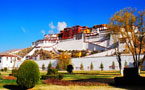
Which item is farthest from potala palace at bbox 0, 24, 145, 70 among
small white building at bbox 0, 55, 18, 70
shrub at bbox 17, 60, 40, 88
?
shrub at bbox 17, 60, 40, 88

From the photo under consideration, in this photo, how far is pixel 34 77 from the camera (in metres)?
10.8

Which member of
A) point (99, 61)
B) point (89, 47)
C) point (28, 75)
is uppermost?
point (89, 47)

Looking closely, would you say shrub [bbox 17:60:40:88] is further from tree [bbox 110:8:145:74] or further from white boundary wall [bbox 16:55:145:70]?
white boundary wall [bbox 16:55:145:70]

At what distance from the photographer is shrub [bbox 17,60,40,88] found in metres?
10.6

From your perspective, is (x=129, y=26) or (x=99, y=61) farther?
(x=99, y=61)

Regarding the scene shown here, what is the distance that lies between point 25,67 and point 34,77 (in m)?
0.87

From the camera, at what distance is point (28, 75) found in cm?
1059

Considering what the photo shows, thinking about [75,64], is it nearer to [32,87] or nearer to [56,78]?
[56,78]

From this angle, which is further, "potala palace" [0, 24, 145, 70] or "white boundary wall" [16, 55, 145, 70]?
"potala palace" [0, 24, 145, 70]

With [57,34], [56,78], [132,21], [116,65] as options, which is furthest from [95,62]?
[57,34]

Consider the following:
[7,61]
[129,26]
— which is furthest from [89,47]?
[129,26]

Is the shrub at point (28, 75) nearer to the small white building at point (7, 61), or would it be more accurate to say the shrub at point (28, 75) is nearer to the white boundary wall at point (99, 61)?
the white boundary wall at point (99, 61)

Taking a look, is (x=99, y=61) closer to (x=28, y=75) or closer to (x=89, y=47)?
(x=89, y=47)

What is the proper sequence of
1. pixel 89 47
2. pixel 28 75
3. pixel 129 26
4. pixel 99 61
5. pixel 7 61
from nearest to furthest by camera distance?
pixel 28 75
pixel 129 26
pixel 99 61
pixel 7 61
pixel 89 47
